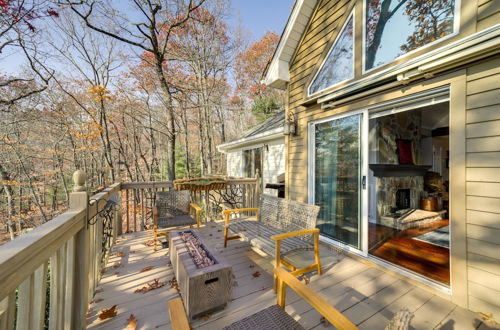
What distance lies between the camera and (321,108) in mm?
3562

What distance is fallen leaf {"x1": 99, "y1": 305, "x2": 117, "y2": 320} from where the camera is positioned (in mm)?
1941

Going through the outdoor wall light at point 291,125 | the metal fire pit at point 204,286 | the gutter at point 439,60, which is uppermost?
the gutter at point 439,60

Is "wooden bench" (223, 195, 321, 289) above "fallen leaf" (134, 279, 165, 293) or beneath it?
above

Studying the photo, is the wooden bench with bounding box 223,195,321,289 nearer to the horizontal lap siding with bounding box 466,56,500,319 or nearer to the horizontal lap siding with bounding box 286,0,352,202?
the horizontal lap siding with bounding box 286,0,352,202

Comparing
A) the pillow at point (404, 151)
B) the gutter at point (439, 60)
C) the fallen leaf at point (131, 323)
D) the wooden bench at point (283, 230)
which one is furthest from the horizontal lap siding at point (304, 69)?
the pillow at point (404, 151)

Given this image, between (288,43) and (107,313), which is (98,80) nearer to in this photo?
(288,43)

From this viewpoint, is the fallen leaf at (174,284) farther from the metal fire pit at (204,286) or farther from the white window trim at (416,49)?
the white window trim at (416,49)

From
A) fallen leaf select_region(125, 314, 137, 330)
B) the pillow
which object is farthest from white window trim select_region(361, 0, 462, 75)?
fallen leaf select_region(125, 314, 137, 330)

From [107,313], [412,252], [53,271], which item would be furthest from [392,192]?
[53,271]

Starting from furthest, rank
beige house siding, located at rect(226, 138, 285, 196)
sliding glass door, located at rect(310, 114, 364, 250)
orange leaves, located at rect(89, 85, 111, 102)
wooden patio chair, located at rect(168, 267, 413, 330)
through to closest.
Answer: orange leaves, located at rect(89, 85, 111, 102) → beige house siding, located at rect(226, 138, 285, 196) → sliding glass door, located at rect(310, 114, 364, 250) → wooden patio chair, located at rect(168, 267, 413, 330)

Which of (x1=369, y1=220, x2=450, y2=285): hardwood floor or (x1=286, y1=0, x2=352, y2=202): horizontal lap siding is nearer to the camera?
(x1=369, y1=220, x2=450, y2=285): hardwood floor

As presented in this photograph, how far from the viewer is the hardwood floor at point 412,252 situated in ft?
8.73

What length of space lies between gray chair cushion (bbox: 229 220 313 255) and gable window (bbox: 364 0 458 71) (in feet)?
8.51

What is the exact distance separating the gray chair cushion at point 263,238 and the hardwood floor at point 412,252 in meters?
1.37
